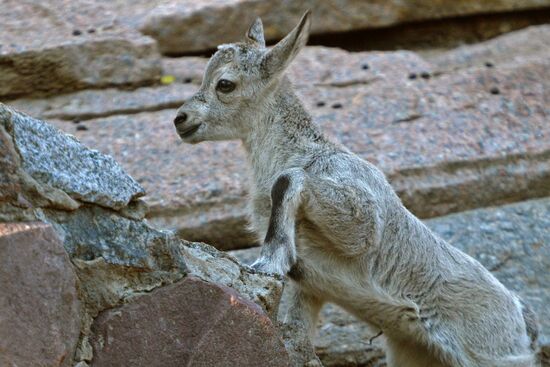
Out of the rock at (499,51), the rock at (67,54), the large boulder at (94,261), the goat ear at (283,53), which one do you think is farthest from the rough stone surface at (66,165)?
the rock at (499,51)

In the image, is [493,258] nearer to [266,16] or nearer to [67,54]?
[266,16]

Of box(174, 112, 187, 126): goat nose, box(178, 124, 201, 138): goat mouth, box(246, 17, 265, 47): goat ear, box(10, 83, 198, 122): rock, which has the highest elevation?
box(246, 17, 265, 47): goat ear

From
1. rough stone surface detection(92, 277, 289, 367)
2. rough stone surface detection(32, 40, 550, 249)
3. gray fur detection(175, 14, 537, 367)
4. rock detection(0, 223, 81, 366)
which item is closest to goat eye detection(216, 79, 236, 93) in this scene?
gray fur detection(175, 14, 537, 367)

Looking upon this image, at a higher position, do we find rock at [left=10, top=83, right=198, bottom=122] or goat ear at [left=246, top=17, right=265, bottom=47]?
goat ear at [left=246, top=17, right=265, bottom=47]

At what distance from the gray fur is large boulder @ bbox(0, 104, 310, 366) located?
1.13m

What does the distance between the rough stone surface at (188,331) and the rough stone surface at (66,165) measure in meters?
0.57

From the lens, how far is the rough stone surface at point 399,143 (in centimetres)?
986

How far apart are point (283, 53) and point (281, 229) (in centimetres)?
155

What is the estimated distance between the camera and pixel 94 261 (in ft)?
17.7

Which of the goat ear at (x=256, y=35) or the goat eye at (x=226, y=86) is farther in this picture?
the goat ear at (x=256, y=35)

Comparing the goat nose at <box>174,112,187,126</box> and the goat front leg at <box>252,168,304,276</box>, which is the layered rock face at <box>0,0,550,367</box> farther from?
the goat nose at <box>174,112,187,126</box>

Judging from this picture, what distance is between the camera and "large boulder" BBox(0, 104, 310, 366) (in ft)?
16.7

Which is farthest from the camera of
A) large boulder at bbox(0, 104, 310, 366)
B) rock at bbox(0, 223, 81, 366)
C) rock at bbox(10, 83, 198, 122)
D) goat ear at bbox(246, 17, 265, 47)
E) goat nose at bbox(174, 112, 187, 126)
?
rock at bbox(10, 83, 198, 122)

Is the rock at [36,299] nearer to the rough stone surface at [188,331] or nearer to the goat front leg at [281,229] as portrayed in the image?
the rough stone surface at [188,331]
